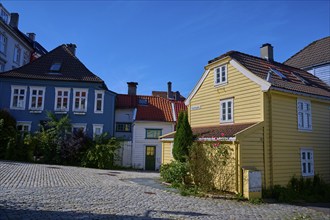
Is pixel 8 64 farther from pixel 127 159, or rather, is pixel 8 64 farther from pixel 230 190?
pixel 230 190

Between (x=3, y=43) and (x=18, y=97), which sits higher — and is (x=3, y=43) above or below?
above

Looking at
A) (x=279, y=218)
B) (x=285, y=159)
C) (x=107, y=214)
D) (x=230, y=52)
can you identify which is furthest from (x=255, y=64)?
(x=107, y=214)

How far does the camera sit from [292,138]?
14.4 metres

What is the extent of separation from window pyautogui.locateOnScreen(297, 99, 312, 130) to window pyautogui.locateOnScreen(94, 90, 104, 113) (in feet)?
58.7

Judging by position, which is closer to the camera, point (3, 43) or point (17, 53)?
point (3, 43)

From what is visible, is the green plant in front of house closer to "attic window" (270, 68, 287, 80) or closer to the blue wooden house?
the blue wooden house

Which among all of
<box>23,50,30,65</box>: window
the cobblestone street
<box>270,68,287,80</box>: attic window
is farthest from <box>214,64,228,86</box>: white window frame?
<box>23,50,30,65</box>: window

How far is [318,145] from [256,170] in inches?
241

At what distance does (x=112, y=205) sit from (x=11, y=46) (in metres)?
28.1

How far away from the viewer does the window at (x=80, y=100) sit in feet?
87.7

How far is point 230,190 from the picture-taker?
12469 millimetres

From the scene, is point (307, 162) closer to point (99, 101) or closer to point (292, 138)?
point (292, 138)

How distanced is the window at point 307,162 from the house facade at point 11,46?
28.2 metres

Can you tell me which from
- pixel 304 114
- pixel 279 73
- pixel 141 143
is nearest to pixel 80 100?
pixel 141 143
